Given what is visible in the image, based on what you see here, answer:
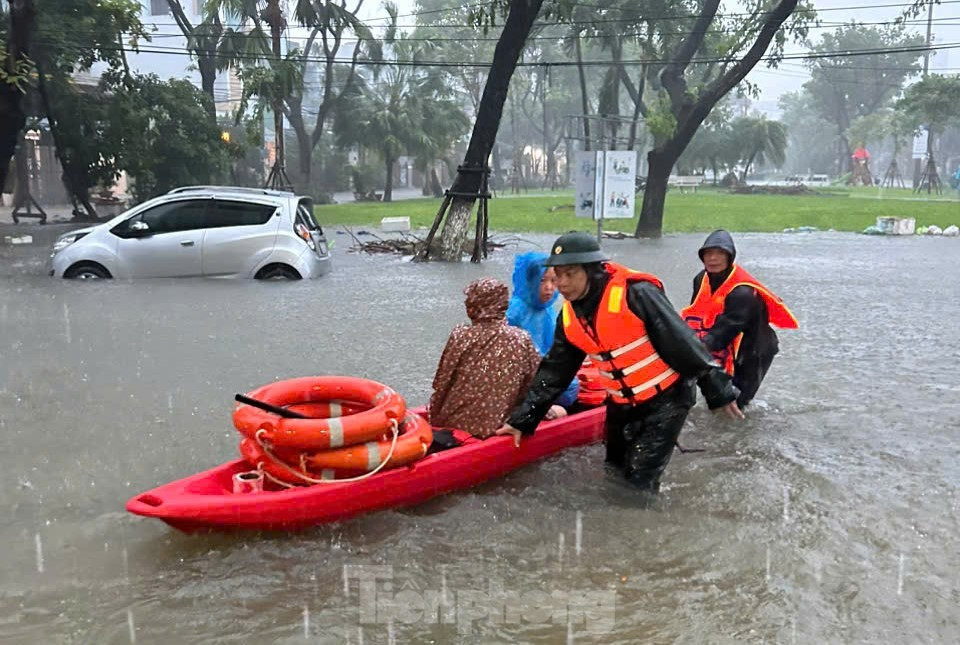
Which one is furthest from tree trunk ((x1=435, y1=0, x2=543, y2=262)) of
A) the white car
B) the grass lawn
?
the grass lawn

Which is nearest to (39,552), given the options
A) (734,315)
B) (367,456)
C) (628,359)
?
(367,456)

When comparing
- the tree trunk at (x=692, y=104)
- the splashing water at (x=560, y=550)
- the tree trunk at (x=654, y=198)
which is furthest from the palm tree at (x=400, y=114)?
the splashing water at (x=560, y=550)

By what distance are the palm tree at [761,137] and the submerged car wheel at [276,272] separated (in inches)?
1846

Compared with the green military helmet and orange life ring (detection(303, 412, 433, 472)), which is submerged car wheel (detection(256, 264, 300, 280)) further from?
the green military helmet

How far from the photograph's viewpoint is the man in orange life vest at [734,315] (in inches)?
240

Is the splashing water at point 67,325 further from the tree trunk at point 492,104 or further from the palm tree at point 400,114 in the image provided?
the palm tree at point 400,114

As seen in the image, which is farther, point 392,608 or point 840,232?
point 840,232

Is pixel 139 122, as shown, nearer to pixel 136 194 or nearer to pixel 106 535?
pixel 136 194

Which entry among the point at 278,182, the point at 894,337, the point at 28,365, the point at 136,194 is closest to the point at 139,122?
the point at 136,194

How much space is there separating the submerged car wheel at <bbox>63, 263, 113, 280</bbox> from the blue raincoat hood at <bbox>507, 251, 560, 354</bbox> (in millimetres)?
8834

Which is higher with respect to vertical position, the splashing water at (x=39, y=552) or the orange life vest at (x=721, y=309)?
the orange life vest at (x=721, y=309)

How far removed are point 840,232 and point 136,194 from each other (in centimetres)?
2110

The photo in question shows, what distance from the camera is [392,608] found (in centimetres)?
391

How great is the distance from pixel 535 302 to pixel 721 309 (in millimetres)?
1325
